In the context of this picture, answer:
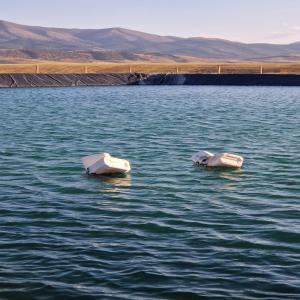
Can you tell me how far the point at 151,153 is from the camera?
3086 cm

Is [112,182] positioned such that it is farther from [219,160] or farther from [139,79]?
[139,79]

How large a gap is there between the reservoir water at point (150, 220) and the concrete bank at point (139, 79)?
220 ft

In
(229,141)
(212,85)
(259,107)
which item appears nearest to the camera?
(229,141)

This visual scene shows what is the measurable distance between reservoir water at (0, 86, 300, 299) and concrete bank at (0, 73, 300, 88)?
67.0m

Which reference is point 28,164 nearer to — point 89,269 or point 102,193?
point 102,193

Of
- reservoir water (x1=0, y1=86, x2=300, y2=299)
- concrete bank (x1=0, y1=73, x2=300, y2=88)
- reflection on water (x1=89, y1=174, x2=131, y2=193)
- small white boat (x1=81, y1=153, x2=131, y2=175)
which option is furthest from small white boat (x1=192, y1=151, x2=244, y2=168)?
concrete bank (x1=0, y1=73, x2=300, y2=88)

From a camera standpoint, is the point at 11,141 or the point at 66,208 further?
the point at 11,141

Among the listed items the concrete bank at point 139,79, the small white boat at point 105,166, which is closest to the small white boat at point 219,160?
the small white boat at point 105,166

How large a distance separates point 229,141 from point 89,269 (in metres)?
22.2

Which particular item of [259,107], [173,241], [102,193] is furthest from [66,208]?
[259,107]

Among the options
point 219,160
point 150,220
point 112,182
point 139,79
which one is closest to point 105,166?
point 112,182

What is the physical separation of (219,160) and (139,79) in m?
88.0

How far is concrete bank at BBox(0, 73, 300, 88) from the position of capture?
104 meters

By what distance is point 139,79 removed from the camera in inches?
4451
